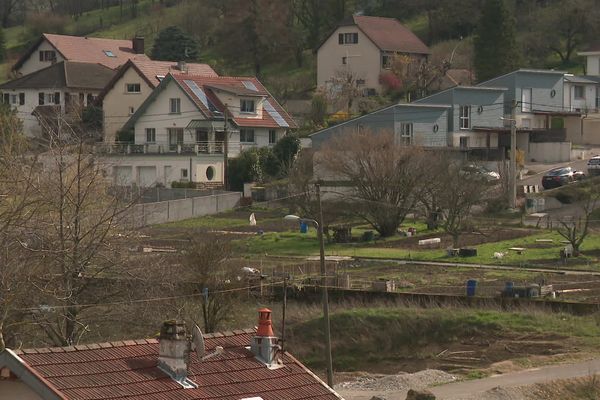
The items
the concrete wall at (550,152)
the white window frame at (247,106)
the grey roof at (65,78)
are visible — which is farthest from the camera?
the grey roof at (65,78)

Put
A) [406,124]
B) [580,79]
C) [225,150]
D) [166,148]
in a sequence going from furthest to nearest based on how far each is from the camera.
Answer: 1. [580,79]
2. [166,148]
3. [406,124]
4. [225,150]

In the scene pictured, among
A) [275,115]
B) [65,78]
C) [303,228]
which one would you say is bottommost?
[303,228]

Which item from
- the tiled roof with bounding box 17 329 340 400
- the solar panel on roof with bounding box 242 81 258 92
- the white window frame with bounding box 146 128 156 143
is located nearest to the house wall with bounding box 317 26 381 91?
the solar panel on roof with bounding box 242 81 258 92

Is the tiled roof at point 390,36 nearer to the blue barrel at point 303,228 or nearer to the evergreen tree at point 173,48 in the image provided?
the evergreen tree at point 173,48

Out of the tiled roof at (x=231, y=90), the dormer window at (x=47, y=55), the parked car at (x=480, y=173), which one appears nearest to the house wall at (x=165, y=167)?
the tiled roof at (x=231, y=90)

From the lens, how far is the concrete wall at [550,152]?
215ft

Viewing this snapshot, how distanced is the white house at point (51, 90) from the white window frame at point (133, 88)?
13.1ft

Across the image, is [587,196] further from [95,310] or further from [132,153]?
[95,310]

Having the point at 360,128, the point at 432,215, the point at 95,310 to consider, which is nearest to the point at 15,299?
the point at 95,310

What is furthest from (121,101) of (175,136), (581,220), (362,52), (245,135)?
(581,220)

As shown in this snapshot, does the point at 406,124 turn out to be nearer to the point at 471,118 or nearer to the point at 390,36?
the point at 471,118

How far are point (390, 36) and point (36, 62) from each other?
22564 mm

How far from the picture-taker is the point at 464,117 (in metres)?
66.7

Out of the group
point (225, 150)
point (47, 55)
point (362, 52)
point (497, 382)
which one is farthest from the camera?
point (47, 55)
